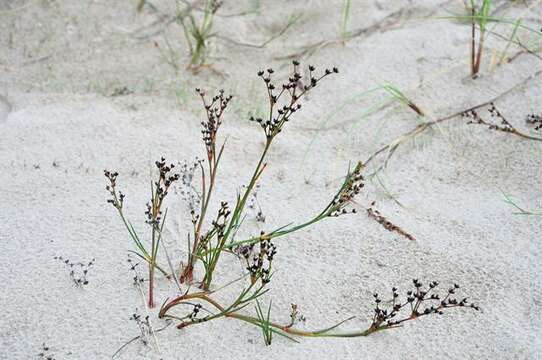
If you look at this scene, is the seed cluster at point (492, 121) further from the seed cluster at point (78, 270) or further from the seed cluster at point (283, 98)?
the seed cluster at point (78, 270)

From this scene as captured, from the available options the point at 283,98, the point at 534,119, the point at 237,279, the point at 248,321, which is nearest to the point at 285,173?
the point at 283,98

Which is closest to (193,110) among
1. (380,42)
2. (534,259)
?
(380,42)

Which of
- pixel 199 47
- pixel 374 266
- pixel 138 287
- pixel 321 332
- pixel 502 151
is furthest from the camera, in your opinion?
pixel 199 47

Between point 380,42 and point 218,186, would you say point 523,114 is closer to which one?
point 380,42

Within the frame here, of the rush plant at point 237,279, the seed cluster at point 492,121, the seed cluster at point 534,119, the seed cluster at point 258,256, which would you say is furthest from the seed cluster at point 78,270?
the seed cluster at point 534,119

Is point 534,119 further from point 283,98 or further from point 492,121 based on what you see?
point 283,98

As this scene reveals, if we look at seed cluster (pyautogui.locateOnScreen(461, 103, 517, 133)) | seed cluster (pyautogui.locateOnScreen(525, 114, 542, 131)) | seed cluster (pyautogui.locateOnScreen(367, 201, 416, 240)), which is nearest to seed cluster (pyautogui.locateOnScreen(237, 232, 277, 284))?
seed cluster (pyautogui.locateOnScreen(367, 201, 416, 240))

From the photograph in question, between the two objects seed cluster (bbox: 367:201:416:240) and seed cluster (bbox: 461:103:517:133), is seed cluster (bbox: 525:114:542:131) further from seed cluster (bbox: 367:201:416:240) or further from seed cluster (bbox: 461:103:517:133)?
seed cluster (bbox: 367:201:416:240)
